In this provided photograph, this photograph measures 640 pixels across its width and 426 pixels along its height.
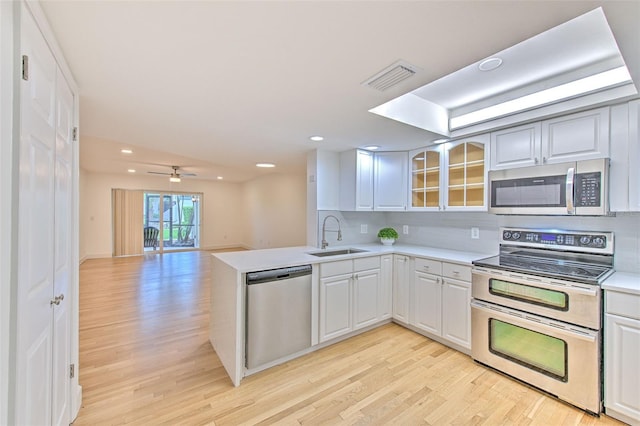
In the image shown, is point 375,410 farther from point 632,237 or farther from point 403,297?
point 632,237

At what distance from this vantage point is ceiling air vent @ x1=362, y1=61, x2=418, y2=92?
60.6 inches

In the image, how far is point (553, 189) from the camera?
2240 millimetres

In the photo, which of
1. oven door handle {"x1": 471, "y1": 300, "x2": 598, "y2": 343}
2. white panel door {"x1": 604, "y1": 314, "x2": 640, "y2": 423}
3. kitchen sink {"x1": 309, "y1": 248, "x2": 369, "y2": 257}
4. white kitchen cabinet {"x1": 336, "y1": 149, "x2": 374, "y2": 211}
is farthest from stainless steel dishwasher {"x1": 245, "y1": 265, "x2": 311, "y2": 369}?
white panel door {"x1": 604, "y1": 314, "x2": 640, "y2": 423}

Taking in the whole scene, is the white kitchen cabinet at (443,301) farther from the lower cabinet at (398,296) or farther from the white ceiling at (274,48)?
the white ceiling at (274,48)

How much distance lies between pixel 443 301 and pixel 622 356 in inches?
48.2

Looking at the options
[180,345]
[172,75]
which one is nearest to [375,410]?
[180,345]

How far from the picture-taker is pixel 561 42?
5.58ft

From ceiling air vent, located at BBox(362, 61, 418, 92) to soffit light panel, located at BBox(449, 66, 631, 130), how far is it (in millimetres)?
1359

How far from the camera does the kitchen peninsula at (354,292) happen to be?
229 centimetres

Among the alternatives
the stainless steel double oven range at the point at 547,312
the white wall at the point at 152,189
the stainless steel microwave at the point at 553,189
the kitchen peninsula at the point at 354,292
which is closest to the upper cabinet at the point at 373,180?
the kitchen peninsula at the point at 354,292

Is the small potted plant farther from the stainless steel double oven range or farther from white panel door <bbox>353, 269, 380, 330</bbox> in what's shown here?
the stainless steel double oven range

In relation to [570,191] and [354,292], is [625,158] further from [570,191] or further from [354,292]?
[354,292]

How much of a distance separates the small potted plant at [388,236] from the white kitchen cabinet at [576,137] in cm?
179

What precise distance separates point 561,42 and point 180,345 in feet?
13.0
